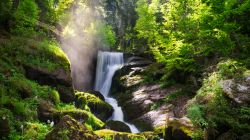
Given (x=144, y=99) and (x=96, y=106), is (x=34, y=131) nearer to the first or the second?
(x=96, y=106)

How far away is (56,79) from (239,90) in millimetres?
11217

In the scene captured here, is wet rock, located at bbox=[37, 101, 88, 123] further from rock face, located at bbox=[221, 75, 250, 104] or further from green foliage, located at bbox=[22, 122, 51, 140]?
rock face, located at bbox=[221, 75, 250, 104]

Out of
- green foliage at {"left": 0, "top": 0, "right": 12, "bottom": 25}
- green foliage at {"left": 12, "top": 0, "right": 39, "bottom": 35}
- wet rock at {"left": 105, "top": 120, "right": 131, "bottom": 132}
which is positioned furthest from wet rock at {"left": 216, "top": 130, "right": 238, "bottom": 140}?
green foliage at {"left": 0, "top": 0, "right": 12, "bottom": 25}

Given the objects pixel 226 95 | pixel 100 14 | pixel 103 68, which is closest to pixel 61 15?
pixel 103 68

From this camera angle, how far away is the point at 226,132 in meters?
13.6

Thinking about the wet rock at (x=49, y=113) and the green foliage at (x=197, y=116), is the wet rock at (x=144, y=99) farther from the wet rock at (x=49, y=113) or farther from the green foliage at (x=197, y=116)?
the green foliage at (x=197, y=116)

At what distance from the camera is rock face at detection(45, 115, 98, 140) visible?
1104 centimetres

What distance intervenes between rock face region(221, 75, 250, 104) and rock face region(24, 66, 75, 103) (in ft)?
33.0

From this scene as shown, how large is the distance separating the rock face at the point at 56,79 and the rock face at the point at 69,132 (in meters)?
8.11

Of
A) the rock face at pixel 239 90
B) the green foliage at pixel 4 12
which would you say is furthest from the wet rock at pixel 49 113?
the rock face at pixel 239 90

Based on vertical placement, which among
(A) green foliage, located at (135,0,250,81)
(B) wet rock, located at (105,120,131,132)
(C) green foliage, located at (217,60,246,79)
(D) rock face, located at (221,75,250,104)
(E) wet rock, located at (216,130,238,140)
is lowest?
(B) wet rock, located at (105,120,131,132)

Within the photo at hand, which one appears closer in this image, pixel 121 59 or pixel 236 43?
pixel 236 43

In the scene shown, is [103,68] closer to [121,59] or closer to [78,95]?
[121,59]

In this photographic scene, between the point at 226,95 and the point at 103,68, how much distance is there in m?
26.4
